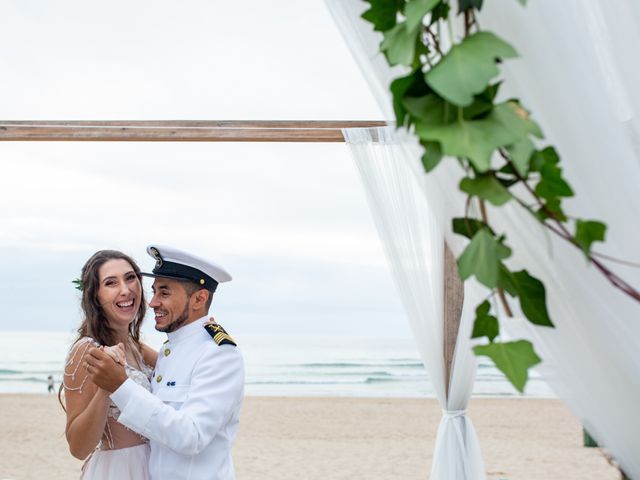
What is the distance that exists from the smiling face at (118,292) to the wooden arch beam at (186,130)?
1.34 m

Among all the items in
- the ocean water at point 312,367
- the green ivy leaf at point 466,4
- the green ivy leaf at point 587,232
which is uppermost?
the green ivy leaf at point 466,4

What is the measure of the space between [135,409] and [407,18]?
1.50m

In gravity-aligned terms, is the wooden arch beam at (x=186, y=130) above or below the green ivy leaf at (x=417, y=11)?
above

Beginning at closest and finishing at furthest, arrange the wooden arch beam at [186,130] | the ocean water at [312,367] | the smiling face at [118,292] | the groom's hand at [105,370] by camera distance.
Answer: the groom's hand at [105,370], the smiling face at [118,292], the wooden arch beam at [186,130], the ocean water at [312,367]

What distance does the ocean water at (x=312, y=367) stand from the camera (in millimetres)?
20062

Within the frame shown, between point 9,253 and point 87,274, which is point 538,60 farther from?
point 9,253

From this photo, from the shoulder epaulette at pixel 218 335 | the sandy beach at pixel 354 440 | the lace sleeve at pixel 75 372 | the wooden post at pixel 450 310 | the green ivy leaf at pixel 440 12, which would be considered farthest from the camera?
the sandy beach at pixel 354 440

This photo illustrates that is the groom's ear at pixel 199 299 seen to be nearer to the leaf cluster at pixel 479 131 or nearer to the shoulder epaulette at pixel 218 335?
the shoulder epaulette at pixel 218 335

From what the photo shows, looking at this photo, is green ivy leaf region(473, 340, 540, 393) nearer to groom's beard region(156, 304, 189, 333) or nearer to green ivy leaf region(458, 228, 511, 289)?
green ivy leaf region(458, 228, 511, 289)

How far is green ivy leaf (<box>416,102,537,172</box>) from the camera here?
1.96 ft

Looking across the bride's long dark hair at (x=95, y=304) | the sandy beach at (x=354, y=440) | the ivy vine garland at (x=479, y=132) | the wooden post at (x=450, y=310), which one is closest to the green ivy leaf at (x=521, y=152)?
the ivy vine garland at (x=479, y=132)

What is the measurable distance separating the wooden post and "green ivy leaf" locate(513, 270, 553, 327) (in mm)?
3181

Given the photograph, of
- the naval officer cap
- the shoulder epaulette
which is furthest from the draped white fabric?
the naval officer cap

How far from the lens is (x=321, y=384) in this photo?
825 inches
